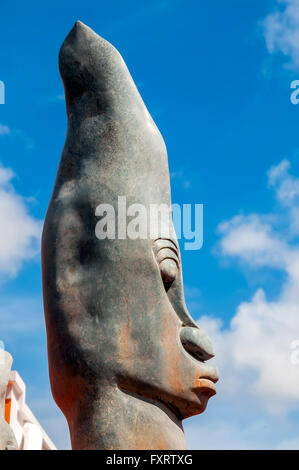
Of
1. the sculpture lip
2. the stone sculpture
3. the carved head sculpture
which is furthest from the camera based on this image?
the stone sculpture

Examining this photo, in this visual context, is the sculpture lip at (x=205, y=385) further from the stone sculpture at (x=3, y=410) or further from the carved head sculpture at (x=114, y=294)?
the stone sculpture at (x=3, y=410)

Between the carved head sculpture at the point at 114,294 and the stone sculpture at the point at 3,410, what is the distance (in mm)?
2426

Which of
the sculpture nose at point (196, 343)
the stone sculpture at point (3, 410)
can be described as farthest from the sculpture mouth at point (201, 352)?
the stone sculpture at point (3, 410)

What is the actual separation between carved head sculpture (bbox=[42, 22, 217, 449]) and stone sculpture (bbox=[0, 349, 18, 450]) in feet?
7.96

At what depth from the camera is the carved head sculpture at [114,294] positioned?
5199 mm

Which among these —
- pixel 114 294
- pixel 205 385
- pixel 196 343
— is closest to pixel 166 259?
pixel 114 294

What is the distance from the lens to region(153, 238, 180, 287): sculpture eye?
18.4ft

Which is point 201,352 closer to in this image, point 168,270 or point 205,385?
point 205,385

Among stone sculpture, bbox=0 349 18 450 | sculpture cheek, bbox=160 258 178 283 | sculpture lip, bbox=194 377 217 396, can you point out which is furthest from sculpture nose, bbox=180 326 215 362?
stone sculpture, bbox=0 349 18 450

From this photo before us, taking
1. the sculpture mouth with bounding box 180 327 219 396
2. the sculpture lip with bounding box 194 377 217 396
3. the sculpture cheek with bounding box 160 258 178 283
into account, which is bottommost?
the sculpture lip with bounding box 194 377 217 396

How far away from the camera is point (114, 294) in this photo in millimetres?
5336

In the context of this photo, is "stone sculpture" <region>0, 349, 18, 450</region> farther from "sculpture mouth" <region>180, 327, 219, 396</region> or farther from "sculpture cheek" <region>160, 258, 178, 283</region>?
Result: "sculpture cheek" <region>160, 258, 178, 283</region>

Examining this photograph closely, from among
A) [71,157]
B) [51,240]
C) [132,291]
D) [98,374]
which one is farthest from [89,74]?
[98,374]

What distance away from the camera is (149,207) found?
5.71 m
